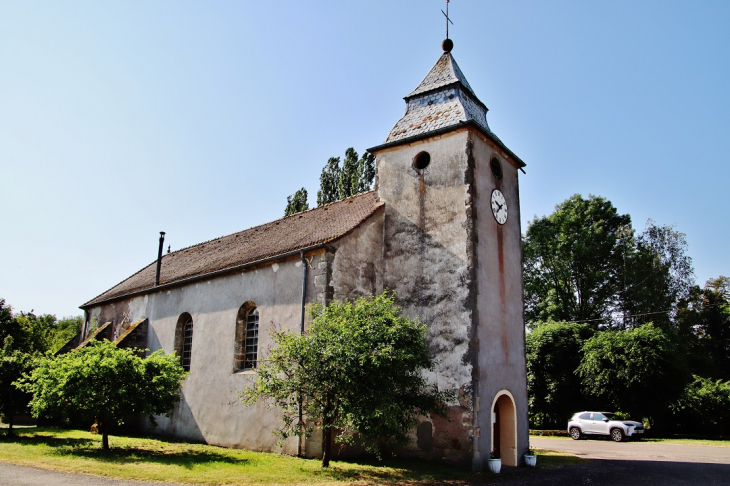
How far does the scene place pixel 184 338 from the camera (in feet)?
65.3

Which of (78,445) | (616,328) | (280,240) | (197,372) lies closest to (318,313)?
(280,240)

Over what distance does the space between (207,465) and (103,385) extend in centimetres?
378

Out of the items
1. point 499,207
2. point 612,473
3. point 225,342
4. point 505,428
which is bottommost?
point 612,473

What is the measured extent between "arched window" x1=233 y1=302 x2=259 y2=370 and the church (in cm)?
3

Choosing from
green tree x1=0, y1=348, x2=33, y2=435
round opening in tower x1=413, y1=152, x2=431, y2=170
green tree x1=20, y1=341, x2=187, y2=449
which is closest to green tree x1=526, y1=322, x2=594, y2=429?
round opening in tower x1=413, y1=152, x2=431, y2=170

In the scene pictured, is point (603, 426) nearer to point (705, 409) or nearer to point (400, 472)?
point (705, 409)

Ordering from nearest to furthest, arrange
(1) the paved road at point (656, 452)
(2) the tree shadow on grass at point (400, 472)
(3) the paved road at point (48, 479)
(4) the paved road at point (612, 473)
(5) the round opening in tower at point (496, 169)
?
(3) the paved road at point (48, 479) → (4) the paved road at point (612, 473) → (2) the tree shadow on grass at point (400, 472) → (5) the round opening in tower at point (496, 169) → (1) the paved road at point (656, 452)

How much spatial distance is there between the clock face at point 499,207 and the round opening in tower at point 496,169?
58 cm

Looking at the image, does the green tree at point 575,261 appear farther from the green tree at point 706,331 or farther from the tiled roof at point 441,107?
the tiled roof at point 441,107

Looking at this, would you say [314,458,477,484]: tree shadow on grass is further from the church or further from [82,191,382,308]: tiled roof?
[82,191,382,308]: tiled roof

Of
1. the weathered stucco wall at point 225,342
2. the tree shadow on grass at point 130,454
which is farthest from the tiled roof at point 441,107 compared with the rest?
the tree shadow on grass at point 130,454

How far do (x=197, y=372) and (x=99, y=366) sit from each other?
4.80 meters

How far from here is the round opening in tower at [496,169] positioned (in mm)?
17067

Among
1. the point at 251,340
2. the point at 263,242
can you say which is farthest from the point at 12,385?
the point at 263,242
